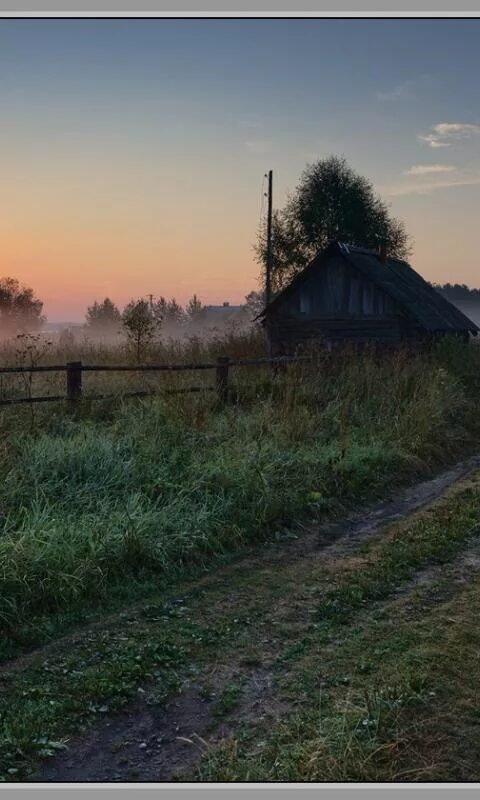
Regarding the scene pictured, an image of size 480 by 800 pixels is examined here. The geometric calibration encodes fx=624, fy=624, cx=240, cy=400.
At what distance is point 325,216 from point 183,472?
39491 mm

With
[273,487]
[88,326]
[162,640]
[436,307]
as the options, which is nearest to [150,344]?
[436,307]

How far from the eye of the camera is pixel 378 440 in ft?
29.9

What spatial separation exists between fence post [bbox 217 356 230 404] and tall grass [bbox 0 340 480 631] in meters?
0.23

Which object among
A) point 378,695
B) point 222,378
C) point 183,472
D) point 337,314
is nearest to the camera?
point 378,695

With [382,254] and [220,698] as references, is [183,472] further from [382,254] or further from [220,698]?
[382,254]

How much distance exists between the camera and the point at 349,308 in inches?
801

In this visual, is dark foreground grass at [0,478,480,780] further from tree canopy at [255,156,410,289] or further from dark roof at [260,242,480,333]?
tree canopy at [255,156,410,289]

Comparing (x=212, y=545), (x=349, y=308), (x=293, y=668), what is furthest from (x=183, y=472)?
(x=349, y=308)

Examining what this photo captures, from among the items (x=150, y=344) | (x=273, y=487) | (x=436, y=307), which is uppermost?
(x=436, y=307)

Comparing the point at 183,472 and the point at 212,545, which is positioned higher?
the point at 183,472

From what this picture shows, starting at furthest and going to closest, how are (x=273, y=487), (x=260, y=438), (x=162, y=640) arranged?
(x=260, y=438)
(x=273, y=487)
(x=162, y=640)

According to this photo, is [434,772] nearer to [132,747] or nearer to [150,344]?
[132,747]

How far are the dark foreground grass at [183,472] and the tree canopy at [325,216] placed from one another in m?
34.0

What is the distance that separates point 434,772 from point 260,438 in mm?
5633
